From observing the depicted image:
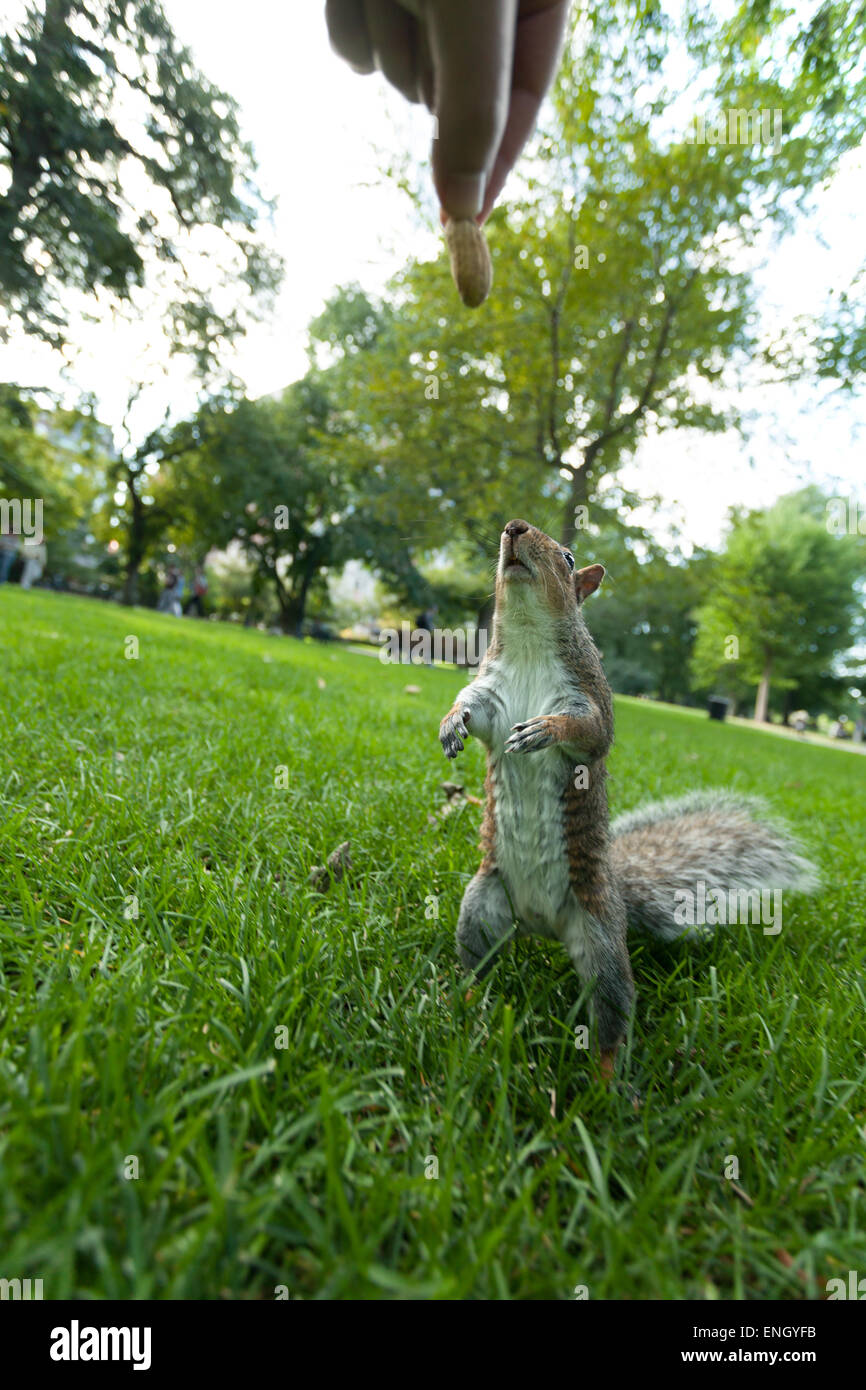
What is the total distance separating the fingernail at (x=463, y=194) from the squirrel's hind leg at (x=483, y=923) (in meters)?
1.56

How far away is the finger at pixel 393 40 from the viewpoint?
1210 millimetres

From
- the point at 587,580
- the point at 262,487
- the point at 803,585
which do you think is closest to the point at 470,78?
the point at 587,580

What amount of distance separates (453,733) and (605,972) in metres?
0.63

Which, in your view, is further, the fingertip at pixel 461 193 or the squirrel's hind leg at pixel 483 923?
the squirrel's hind leg at pixel 483 923

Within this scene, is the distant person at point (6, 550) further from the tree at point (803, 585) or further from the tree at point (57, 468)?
the tree at point (803, 585)

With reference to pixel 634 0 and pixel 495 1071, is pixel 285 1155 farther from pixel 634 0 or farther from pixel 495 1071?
pixel 634 0

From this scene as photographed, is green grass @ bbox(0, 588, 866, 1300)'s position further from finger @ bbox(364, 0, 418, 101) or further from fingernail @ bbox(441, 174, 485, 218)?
finger @ bbox(364, 0, 418, 101)

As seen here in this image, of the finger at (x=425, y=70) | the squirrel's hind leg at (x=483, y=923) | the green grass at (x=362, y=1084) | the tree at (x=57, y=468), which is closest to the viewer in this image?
the green grass at (x=362, y=1084)

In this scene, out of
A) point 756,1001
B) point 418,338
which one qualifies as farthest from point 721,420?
point 756,1001

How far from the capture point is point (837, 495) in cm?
1295

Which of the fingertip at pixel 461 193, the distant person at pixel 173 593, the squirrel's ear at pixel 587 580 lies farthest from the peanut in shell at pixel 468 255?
the distant person at pixel 173 593

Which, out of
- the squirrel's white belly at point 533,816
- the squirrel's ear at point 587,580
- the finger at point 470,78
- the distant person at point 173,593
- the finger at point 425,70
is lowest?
the squirrel's white belly at point 533,816
